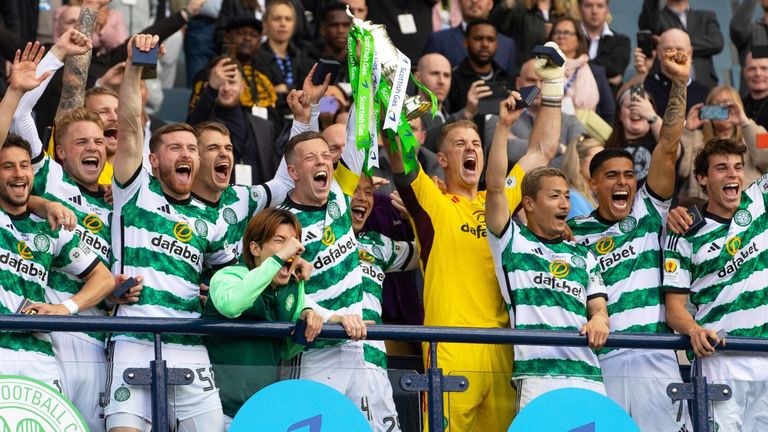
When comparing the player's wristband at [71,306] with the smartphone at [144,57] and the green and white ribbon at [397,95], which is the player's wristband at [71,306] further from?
the green and white ribbon at [397,95]

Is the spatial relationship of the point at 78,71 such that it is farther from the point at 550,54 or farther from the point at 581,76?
the point at 581,76

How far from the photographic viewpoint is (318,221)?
7586 mm

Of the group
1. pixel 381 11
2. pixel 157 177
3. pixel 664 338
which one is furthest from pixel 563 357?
pixel 381 11

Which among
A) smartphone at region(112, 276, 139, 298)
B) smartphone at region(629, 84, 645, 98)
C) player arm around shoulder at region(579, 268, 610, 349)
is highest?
smartphone at region(629, 84, 645, 98)

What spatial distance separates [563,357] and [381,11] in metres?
6.05

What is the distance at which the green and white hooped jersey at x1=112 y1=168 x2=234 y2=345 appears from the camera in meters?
7.14

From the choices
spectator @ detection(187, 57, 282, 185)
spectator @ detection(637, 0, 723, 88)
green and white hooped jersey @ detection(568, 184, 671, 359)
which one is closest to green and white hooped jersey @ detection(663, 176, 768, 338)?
green and white hooped jersey @ detection(568, 184, 671, 359)

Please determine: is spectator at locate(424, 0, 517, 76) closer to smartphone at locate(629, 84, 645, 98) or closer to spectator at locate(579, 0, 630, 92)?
spectator at locate(579, 0, 630, 92)

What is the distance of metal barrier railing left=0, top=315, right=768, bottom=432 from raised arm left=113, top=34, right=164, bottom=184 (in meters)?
0.97

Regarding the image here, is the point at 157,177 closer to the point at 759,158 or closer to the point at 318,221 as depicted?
the point at 318,221

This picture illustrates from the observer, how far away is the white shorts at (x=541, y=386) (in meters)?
7.05

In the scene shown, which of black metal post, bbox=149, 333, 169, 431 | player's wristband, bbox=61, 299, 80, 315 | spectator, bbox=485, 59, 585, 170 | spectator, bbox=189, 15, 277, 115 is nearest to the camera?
black metal post, bbox=149, 333, 169, 431

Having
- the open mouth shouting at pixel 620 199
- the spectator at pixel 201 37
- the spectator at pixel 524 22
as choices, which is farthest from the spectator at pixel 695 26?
the open mouth shouting at pixel 620 199

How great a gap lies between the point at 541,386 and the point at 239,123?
4.15 meters
